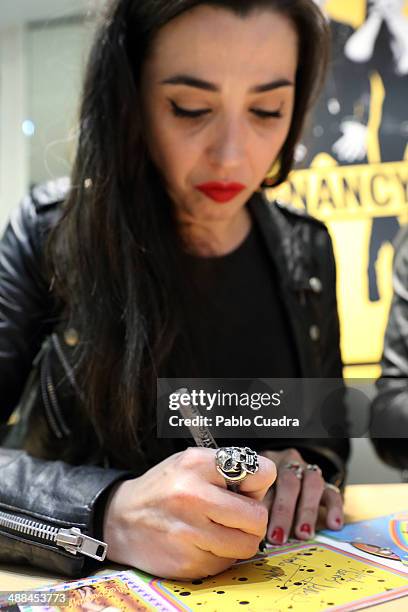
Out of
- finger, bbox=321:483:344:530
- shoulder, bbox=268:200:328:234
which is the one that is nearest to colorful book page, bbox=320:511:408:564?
finger, bbox=321:483:344:530

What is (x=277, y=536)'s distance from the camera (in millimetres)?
482

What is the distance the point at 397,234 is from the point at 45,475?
0.46 meters

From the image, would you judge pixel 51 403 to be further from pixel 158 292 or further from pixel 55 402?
pixel 158 292

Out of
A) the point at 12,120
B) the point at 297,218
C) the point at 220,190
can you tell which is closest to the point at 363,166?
the point at 297,218

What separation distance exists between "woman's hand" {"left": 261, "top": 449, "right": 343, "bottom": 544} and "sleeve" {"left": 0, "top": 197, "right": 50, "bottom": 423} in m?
0.31

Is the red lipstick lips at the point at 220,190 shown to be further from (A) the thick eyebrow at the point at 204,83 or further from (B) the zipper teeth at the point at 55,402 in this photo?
(B) the zipper teeth at the point at 55,402

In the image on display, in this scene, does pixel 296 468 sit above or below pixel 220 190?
below

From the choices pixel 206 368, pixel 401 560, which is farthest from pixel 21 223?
pixel 401 560

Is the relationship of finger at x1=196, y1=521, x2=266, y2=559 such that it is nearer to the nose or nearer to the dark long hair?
A: the dark long hair

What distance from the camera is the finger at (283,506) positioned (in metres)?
0.48

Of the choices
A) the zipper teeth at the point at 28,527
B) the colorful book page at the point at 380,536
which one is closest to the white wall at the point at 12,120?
the zipper teeth at the point at 28,527

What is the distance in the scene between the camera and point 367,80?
0.78 meters

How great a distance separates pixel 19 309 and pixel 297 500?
1.13 ft

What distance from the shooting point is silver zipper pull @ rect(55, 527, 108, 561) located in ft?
1.47
